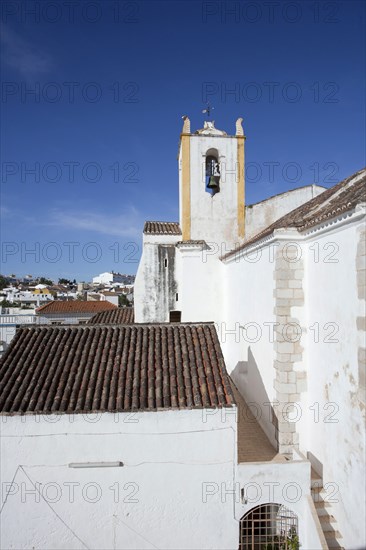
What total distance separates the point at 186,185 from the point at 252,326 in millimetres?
6288

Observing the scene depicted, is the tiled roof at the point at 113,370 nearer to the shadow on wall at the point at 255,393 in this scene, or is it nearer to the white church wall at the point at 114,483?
the white church wall at the point at 114,483

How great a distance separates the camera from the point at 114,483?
5.42 metres

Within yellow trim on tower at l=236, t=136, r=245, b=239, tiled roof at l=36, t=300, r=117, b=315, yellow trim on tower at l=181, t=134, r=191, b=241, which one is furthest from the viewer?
tiled roof at l=36, t=300, r=117, b=315

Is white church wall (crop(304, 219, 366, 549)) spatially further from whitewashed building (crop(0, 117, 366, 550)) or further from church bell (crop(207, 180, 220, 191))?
church bell (crop(207, 180, 220, 191))

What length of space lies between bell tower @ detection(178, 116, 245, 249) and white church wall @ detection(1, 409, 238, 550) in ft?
27.2

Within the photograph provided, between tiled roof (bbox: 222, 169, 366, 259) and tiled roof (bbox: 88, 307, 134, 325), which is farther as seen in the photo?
tiled roof (bbox: 88, 307, 134, 325)

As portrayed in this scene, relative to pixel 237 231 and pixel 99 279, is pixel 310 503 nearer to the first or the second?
pixel 237 231

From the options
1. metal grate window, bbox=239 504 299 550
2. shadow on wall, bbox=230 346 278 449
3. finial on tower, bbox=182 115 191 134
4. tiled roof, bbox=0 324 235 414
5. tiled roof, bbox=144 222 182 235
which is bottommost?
metal grate window, bbox=239 504 299 550

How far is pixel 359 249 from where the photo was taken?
5.25m

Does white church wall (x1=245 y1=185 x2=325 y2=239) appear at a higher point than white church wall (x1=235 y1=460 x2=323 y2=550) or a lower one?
higher

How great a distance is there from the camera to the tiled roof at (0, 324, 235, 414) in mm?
5668

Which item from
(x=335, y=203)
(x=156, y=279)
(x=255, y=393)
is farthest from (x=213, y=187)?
(x=255, y=393)

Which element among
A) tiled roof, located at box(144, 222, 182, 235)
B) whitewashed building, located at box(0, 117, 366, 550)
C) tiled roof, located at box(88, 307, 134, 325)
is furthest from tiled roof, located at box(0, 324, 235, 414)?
tiled roof, located at box(88, 307, 134, 325)

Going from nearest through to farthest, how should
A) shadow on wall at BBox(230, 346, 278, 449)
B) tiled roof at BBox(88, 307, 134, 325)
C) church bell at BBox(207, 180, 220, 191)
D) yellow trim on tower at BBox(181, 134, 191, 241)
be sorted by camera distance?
shadow on wall at BBox(230, 346, 278, 449) < yellow trim on tower at BBox(181, 134, 191, 241) < church bell at BBox(207, 180, 220, 191) < tiled roof at BBox(88, 307, 134, 325)
